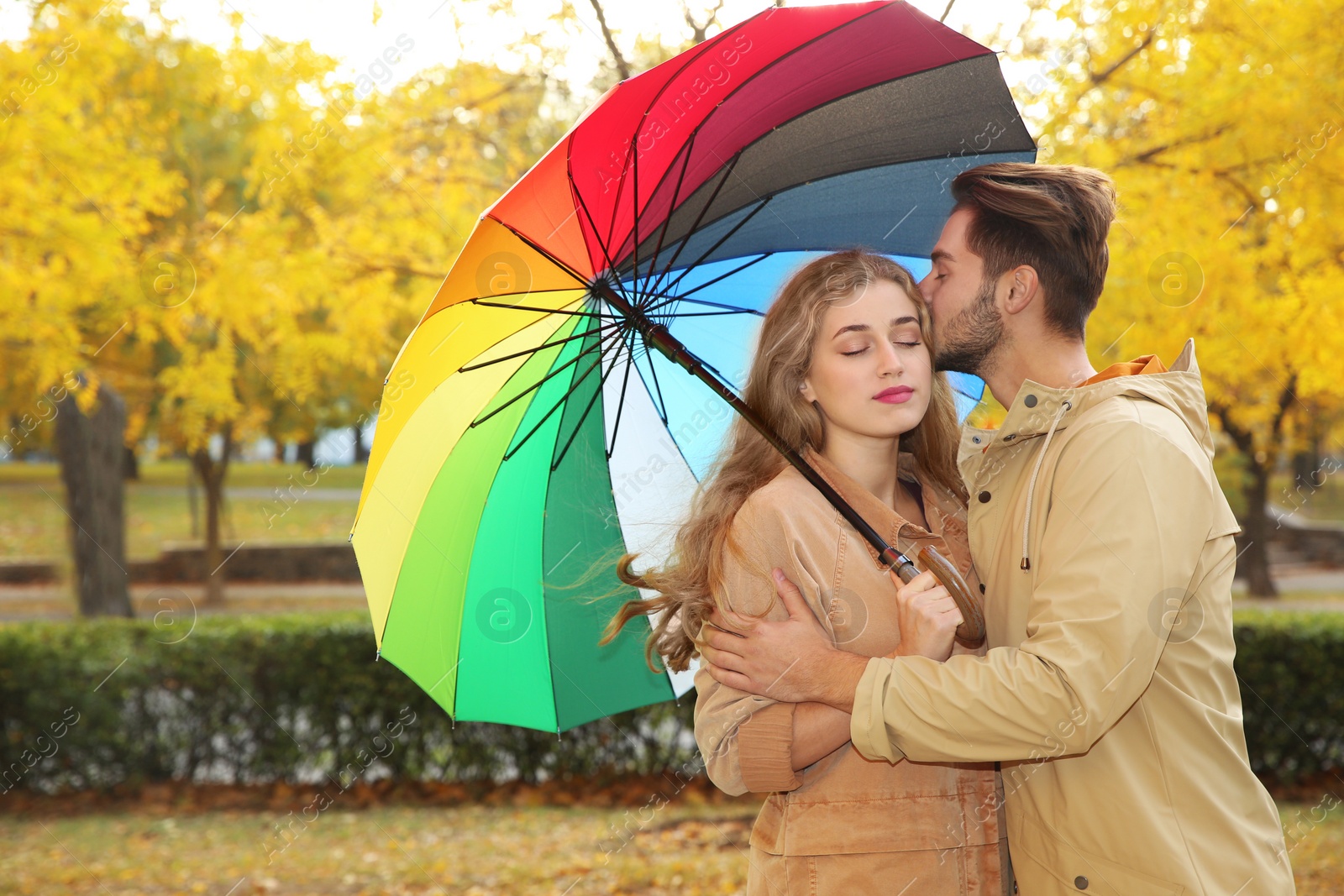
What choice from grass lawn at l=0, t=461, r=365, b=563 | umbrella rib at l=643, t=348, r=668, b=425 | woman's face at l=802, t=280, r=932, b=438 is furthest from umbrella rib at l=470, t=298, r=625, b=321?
grass lawn at l=0, t=461, r=365, b=563

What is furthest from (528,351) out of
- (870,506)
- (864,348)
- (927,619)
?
(927,619)

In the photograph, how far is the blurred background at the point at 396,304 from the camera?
5.67 m

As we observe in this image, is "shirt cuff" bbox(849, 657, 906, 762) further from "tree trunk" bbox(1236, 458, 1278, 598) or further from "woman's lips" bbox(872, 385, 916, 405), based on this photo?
"tree trunk" bbox(1236, 458, 1278, 598)

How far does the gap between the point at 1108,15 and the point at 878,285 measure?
403 centimetres

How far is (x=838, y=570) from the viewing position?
2551 millimetres

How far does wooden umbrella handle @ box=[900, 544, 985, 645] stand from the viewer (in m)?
2.36

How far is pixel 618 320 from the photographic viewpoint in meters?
2.82

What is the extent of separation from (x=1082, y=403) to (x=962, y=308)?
1.62ft

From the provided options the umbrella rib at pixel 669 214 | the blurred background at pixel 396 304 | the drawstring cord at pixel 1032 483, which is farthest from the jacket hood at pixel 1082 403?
the blurred background at pixel 396 304

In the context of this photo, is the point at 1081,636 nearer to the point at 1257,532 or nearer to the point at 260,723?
the point at 260,723

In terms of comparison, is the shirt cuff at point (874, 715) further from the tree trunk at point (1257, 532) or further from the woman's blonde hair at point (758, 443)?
the tree trunk at point (1257, 532)

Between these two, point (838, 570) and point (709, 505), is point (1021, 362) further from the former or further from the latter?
point (709, 505)

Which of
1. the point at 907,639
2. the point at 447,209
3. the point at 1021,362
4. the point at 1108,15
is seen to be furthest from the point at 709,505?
the point at 447,209

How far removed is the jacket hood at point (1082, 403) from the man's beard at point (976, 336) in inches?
9.4
